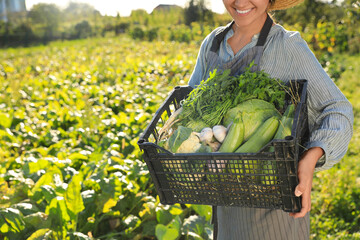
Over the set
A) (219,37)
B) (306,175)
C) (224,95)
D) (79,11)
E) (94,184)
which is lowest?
(94,184)

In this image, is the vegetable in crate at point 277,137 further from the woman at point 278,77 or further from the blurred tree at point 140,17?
the blurred tree at point 140,17

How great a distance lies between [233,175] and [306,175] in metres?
0.28

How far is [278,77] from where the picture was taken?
2.06 m

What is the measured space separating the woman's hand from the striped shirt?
3 cm

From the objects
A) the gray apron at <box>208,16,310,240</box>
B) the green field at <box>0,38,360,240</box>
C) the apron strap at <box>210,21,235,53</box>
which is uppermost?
the apron strap at <box>210,21,235,53</box>

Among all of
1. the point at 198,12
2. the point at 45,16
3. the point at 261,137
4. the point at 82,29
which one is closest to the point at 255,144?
the point at 261,137

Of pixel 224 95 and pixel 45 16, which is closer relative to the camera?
pixel 224 95

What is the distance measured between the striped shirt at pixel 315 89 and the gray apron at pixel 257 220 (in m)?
0.04

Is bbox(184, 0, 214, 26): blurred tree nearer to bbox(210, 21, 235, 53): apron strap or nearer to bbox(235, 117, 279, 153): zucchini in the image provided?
bbox(210, 21, 235, 53): apron strap

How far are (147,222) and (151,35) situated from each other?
52.8 ft

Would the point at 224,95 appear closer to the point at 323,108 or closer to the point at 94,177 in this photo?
the point at 323,108

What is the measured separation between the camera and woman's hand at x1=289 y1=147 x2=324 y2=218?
1568 millimetres

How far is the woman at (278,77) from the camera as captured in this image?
1757mm

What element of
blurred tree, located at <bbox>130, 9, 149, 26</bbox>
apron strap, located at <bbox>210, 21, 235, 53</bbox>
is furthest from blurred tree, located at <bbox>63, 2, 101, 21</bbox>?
apron strap, located at <bbox>210, 21, 235, 53</bbox>
